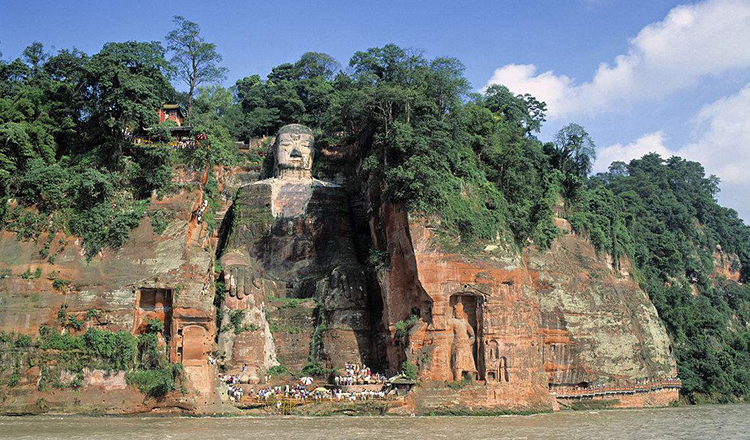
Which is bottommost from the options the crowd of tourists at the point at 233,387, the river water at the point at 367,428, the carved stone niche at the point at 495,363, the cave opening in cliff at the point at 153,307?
the river water at the point at 367,428

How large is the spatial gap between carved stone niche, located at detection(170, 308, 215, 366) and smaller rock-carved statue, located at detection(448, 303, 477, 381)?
10667mm

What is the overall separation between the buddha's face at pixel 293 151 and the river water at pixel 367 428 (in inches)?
670

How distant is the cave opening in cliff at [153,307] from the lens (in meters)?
31.3

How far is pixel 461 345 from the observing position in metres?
34.0

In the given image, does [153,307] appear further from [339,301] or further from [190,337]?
[339,301]

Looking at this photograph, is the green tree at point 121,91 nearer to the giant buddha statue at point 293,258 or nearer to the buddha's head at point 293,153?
the giant buddha statue at point 293,258

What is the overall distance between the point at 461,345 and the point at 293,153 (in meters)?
16.0

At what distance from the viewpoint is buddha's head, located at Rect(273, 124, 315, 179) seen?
43.7 metres

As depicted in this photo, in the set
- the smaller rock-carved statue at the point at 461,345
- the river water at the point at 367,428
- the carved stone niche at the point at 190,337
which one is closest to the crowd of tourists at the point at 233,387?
the river water at the point at 367,428

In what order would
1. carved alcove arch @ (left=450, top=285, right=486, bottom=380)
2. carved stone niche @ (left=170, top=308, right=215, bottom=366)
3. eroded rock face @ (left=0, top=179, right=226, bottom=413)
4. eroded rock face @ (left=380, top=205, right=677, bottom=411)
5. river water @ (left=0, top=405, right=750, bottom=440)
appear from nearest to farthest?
river water @ (left=0, top=405, right=750, bottom=440)
eroded rock face @ (left=0, top=179, right=226, bottom=413)
carved stone niche @ (left=170, top=308, right=215, bottom=366)
eroded rock face @ (left=380, top=205, right=677, bottom=411)
carved alcove arch @ (left=450, top=285, right=486, bottom=380)

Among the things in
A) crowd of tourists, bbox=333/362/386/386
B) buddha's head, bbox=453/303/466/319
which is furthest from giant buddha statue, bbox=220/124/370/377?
buddha's head, bbox=453/303/466/319

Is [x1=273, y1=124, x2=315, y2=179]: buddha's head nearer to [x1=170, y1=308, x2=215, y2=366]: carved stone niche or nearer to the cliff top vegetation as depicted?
the cliff top vegetation

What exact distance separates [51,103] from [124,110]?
19.0ft

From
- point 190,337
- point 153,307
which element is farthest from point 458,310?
point 153,307
